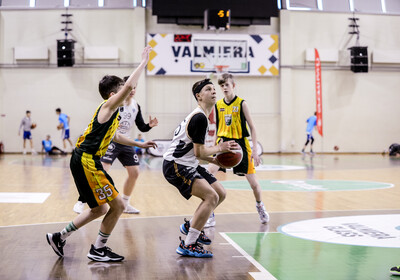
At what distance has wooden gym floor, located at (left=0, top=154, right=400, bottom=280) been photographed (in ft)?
13.1

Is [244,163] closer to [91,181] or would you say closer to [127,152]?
[127,152]

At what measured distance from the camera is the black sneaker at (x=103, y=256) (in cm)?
431

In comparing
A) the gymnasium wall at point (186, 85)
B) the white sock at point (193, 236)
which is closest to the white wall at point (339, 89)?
the gymnasium wall at point (186, 85)

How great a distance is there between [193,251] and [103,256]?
732 millimetres

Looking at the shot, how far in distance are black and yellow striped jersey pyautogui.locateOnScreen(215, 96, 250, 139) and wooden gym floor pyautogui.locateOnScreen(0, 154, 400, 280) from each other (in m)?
1.01

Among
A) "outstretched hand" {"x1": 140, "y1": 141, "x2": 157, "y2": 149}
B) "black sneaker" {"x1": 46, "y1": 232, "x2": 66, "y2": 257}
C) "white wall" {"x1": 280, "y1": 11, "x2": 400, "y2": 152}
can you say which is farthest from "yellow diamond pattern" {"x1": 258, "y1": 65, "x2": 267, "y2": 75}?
"black sneaker" {"x1": 46, "y1": 232, "x2": 66, "y2": 257}

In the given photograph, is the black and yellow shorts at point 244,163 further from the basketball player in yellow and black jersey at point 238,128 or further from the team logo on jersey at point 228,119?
the team logo on jersey at point 228,119

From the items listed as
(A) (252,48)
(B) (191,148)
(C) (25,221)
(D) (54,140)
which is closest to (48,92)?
(D) (54,140)

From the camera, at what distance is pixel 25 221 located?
245 inches

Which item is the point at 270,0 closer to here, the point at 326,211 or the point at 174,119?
the point at 174,119

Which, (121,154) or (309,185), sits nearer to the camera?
(121,154)

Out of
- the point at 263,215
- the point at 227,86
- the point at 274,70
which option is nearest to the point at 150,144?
the point at 227,86

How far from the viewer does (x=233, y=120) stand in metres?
6.31

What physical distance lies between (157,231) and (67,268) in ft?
5.50
